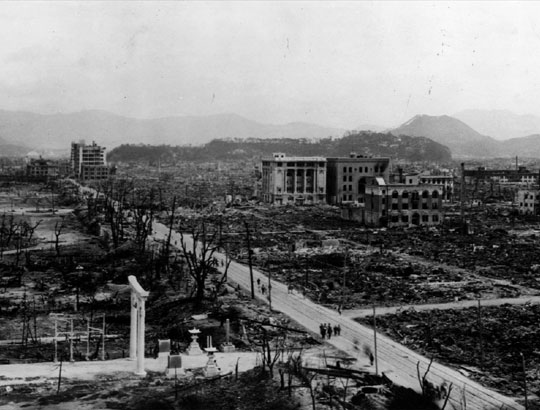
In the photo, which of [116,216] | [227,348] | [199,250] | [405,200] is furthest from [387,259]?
[227,348]

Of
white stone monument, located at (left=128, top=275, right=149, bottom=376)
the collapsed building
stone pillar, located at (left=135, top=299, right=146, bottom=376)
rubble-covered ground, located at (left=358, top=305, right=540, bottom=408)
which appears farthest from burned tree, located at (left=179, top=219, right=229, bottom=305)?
the collapsed building

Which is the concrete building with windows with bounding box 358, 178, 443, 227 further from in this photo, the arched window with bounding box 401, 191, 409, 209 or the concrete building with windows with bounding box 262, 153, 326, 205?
the concrete building with windows with bounding box 262, 153, 326, 205

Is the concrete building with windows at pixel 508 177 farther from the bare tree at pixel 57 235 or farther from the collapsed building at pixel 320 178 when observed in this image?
the bare tree at pixel 57 235

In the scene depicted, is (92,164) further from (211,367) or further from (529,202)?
(211,367)

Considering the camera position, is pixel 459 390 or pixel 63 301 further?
pixel 63 301

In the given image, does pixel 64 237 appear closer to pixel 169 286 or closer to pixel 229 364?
pixel 169 286

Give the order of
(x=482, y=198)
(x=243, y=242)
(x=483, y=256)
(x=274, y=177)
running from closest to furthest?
1. (x=483, y=256)
2. (x=243, y=242)
3. (x=274, y=177)
4. (x=482, y=198)

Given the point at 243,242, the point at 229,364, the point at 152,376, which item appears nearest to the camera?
the point at 152,376

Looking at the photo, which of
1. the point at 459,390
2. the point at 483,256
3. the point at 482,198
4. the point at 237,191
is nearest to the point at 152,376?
the point at 459,390
